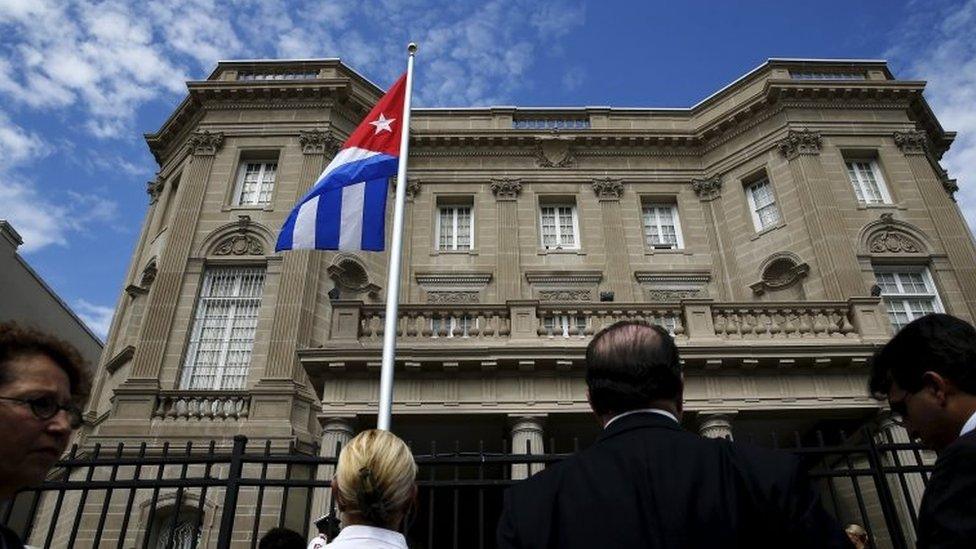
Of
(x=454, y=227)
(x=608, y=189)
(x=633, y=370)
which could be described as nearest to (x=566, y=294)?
(x=608, y=189)

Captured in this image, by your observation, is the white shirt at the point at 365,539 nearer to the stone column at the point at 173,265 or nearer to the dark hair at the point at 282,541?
the dark hair at the point at 282,541

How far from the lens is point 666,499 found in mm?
2014

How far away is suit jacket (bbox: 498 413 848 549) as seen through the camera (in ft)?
6.39

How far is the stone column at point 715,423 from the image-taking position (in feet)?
41.7

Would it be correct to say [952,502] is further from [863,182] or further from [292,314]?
[863,182]

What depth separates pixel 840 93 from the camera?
20.5 m

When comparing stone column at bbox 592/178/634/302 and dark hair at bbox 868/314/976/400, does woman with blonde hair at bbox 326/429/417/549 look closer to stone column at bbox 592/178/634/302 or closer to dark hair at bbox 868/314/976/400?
dark hair at bbox 868/314/976/400

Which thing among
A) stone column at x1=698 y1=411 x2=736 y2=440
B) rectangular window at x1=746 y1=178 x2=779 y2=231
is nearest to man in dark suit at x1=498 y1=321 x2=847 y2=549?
stone column at x1=698 y1=411 x2=736 y2=440

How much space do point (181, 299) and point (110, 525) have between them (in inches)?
234

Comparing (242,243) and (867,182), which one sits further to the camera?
(867,182)

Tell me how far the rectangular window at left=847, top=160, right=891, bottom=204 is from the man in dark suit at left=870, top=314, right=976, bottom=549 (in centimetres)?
1895

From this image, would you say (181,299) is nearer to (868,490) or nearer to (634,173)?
(634,173)

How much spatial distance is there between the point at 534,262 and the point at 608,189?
12.6 ft

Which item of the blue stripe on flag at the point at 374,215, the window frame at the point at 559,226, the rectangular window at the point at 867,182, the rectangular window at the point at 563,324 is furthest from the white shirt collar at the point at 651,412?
the rectangular window at the point at 867,182
